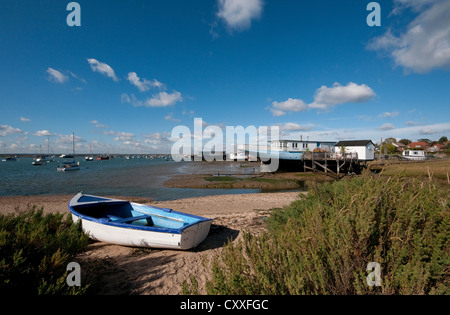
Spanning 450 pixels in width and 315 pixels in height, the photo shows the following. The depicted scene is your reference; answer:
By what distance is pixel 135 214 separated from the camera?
890cm

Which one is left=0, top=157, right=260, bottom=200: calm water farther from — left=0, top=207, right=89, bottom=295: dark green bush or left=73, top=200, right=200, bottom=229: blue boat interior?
left=0, top=207, right=89, bottom=295: dark green bush

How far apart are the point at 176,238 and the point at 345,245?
4673 millimetres

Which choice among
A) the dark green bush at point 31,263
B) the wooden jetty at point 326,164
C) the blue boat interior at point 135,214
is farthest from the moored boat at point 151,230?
the wooden jetty at point 326,164

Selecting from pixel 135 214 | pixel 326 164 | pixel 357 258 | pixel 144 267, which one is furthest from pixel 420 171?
pixel 144 267

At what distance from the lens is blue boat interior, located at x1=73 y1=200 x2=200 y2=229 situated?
7.65 m

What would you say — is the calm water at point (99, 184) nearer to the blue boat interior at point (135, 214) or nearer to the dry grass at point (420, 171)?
the blue boat interior at point (135, 214)

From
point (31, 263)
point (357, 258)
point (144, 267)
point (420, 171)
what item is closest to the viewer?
point (357, 258)

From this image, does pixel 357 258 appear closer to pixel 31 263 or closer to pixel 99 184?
pixel 31 263

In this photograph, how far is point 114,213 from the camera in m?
8.98

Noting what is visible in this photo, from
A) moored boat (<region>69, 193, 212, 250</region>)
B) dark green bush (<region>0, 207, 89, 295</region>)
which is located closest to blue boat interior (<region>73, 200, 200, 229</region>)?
moored boat (<region>69, 193, 212, 250</region>)

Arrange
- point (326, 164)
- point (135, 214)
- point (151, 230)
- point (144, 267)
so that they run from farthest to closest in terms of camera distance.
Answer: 1. point (326, 164)
2. point (135, 214)
3. point (151, 230)
4. point (144, 267)

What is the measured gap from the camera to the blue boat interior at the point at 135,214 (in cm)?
765
